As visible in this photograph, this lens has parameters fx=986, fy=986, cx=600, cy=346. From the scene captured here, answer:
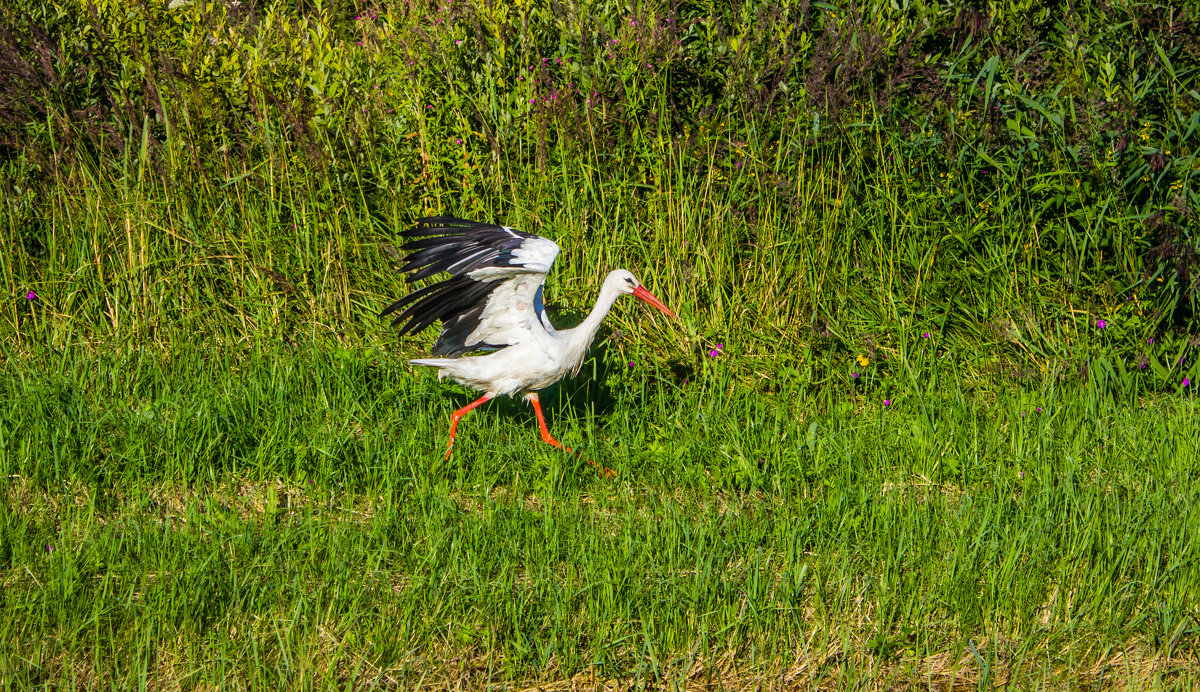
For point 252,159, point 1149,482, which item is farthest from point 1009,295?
point 252,159

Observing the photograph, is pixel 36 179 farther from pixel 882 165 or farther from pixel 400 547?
pixel 882 165

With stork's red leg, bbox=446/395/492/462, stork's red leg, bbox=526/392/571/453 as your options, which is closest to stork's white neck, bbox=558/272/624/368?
stork's red leg, bbox=526/392/571/453

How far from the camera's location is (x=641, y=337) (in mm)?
4789

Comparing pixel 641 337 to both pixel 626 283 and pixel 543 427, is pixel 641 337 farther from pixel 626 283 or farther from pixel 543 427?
pixel 543 427

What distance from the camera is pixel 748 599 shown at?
301 cm

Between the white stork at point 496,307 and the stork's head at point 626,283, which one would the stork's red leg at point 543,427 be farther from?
the stork's head at point 626,283

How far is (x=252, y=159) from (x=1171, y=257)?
438 cm

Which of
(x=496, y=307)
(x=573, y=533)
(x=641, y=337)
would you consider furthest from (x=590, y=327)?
(x=573, y=533)

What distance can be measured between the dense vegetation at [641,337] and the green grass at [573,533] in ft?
0.06

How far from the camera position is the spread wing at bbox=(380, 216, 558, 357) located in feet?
12.9

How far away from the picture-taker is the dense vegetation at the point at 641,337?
3031 millimetres

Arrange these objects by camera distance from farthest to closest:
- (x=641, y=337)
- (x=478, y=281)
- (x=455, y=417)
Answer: (x=641, y=337) < (x=455, y=417) < (x=478, y=281)

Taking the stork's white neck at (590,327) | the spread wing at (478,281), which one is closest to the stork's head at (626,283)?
the stork's white neck at (590,327)

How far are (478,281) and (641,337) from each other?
41.4 inches
